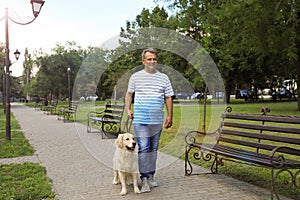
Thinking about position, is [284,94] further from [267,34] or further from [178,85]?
[178,85]

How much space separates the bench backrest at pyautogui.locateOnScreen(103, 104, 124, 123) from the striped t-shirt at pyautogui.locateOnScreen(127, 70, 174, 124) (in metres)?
4.66

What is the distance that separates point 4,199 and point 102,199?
118 centimetres

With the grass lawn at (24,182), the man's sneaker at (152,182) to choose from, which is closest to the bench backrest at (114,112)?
the grass lawn at (24,182)

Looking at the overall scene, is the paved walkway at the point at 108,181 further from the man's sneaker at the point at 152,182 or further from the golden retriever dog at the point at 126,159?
the golden retriever dog at the point at 126,159

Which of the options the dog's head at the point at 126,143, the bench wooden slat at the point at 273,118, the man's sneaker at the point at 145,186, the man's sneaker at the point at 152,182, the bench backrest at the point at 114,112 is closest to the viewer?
the bench wooden slat at the point at 273,118

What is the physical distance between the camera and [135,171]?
160 inches

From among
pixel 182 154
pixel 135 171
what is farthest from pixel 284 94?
pixel 135 171

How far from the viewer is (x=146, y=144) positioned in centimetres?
408

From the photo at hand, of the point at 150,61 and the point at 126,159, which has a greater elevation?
the point at 150,61

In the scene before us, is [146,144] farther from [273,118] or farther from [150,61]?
[273,118]

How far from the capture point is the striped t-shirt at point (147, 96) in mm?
3951

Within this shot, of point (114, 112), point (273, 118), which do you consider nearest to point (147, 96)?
point (273, 118)

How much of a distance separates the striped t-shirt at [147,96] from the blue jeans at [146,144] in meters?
0.09

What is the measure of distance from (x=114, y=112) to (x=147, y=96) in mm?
5357
